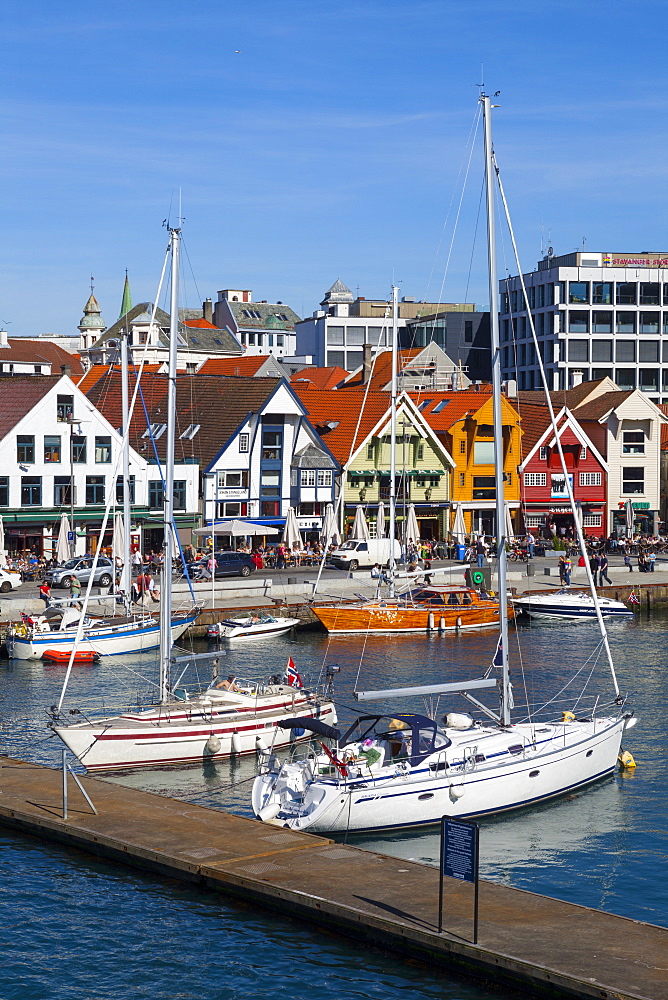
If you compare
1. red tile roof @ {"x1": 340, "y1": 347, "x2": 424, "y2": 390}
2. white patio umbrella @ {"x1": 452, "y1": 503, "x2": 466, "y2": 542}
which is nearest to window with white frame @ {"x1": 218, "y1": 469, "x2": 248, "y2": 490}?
white patio umbrella @ {"x1": 452, "y1": 503, "x2": 466, "y2": 542}

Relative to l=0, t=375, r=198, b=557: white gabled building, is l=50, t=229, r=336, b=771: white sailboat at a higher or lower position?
lower

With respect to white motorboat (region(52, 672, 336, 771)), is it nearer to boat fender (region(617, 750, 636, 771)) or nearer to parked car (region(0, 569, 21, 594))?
boat fender (region(617, 750, 636, 771))

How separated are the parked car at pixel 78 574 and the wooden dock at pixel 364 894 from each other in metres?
36.1

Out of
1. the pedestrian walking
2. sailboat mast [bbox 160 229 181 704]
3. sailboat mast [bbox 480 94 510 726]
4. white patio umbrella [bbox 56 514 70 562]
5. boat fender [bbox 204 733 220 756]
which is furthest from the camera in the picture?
the pedestrian walking

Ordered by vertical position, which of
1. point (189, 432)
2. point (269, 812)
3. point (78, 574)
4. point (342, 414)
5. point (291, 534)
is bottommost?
point (269, 812)

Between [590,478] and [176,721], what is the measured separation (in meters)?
67.0

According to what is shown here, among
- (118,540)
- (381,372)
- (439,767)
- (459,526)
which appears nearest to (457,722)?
(439,767)

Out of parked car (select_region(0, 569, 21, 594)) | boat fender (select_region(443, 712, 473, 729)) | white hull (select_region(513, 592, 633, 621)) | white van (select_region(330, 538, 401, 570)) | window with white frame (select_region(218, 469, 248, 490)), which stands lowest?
boat fender (select_region(443, 712, 473, 729))

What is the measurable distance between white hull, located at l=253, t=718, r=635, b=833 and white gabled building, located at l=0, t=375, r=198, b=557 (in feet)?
156

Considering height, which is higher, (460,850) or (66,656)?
(460,850)

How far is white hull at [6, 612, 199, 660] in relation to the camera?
183ft

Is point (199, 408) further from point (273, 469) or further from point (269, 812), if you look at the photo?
point (269, 812)

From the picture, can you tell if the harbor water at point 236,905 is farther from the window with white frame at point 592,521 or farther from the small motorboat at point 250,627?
the window with white frame at point 592,521

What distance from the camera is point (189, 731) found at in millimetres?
38562
